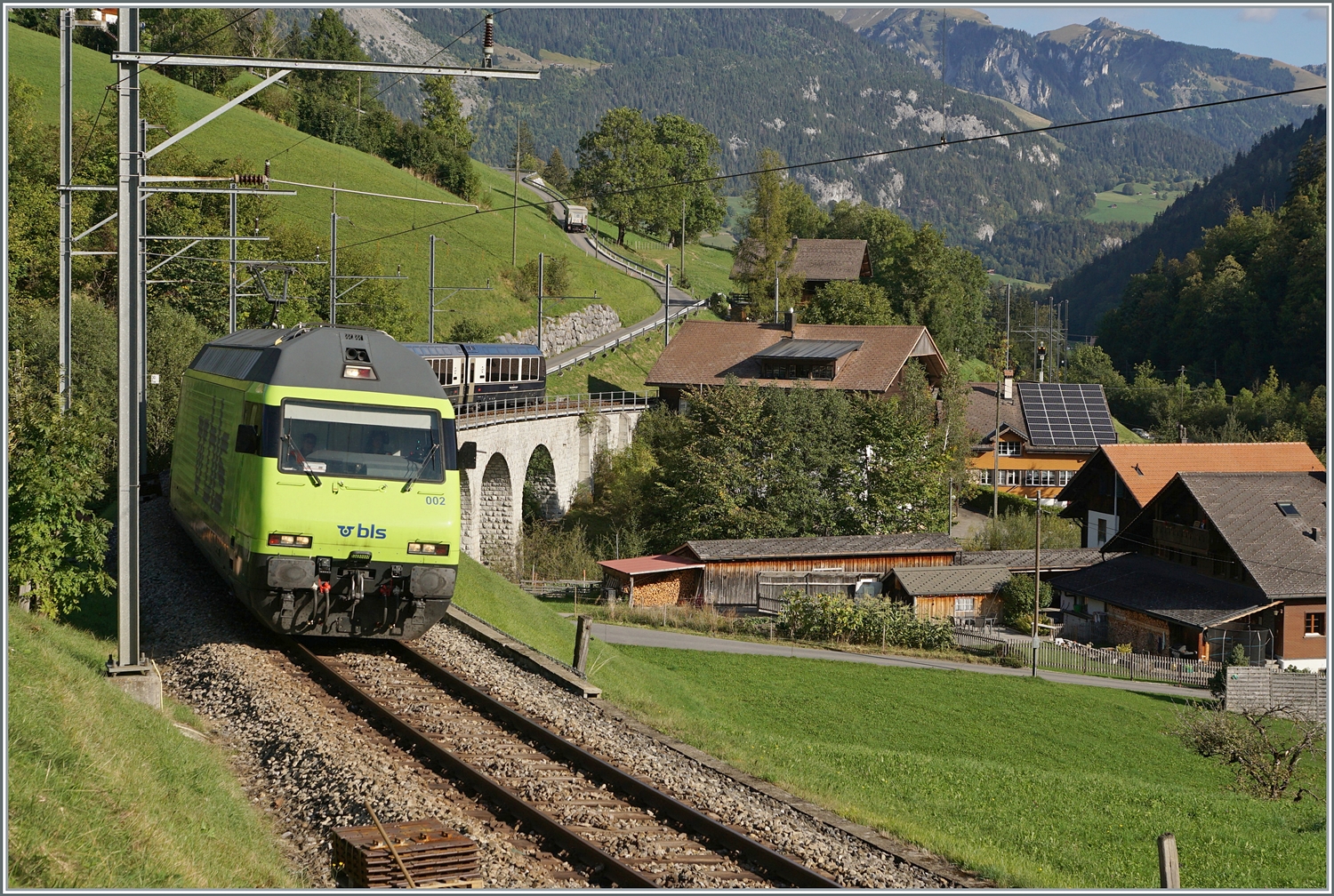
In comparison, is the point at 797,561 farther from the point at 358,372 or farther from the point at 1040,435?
the point at 1040,435

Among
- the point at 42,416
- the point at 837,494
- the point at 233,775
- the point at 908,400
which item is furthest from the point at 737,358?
the point at 233,775

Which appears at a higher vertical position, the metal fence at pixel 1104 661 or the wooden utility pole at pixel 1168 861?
the wooden utility pole at pixel 1168 861

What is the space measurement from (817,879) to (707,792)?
8.34ft

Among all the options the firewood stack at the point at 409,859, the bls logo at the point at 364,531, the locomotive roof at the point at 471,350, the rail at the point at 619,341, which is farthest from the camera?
the rail at the point at 619,341

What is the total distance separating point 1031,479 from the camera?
79.0 meters

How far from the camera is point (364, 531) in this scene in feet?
51.0

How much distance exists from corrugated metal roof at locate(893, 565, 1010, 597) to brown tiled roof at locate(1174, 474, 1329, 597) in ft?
27.4

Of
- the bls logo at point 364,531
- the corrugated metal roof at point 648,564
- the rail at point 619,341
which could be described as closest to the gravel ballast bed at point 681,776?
the bls logo at point 364,531

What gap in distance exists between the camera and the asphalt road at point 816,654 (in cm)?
→ 3966

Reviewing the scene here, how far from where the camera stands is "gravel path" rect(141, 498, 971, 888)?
9.91 metres

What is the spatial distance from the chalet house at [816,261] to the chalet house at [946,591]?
160 feet

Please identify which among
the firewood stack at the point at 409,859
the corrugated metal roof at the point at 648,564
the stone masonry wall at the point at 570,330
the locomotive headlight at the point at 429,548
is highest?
the stone masonry wall at the point at 570,330

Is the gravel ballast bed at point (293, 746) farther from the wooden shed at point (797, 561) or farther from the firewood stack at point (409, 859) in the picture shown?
the wooden shed at point (797, 561)

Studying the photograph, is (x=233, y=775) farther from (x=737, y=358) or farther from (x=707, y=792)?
(x=737, y=358)
